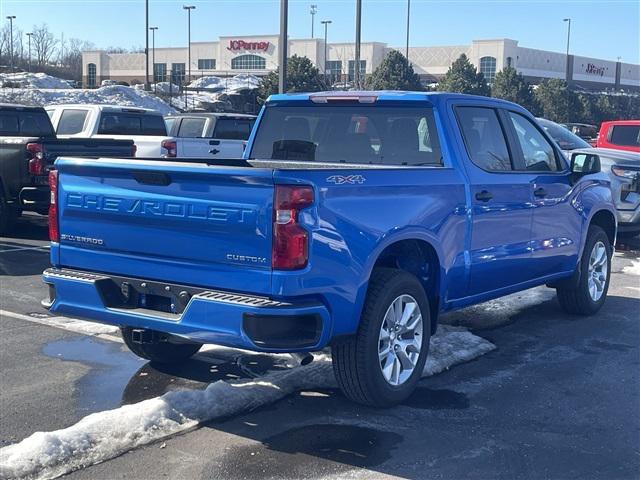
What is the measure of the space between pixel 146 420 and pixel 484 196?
2.88 m

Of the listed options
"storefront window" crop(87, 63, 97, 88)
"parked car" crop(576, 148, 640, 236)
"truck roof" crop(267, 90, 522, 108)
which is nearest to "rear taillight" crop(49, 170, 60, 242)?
"truck roof" crop(267, 90, 522, 108)

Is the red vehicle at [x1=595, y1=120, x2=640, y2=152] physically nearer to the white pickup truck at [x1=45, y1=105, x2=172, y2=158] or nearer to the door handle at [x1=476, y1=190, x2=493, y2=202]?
the white pickup truck at [x1=45, y1=105, x2=172, y2=158]

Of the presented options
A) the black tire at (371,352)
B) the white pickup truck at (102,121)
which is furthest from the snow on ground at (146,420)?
the white pickup truck at (102,121)

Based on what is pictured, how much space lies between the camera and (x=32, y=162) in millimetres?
11531

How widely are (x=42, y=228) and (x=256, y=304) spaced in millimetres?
10061

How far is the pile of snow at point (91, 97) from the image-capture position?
131ft

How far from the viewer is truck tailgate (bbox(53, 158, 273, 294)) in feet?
14.7

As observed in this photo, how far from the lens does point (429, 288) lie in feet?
18.9

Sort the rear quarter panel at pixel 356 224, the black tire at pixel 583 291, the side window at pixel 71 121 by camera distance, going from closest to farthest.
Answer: the rear quarter panel at pixel 356 224
the black tire at pixel 583 291
the side window at pixel 71 121

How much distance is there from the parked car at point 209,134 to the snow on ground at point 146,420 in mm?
9564

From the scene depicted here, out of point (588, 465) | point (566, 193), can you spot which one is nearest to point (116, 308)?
point (588, 465)

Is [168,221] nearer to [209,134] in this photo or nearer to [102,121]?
[102,121]

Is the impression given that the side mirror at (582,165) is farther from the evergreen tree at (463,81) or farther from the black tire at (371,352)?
the evergreen tree at (463,81)

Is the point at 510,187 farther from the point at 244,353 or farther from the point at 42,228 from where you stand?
the point at 42,228
